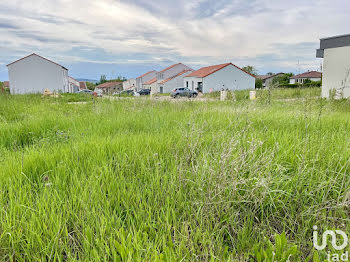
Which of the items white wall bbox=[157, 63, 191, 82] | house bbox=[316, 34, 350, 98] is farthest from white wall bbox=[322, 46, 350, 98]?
white wall bbox=[157, 63, 191, 82]

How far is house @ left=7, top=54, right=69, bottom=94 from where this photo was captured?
46188 millimetres

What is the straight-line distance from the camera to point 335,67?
1428cm

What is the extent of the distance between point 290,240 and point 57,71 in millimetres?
53656

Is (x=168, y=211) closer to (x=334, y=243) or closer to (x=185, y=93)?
(x=334, y=243)

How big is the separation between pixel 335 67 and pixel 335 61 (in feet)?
1.19

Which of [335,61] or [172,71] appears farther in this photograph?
[172,71]

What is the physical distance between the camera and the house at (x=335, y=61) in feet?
44.5

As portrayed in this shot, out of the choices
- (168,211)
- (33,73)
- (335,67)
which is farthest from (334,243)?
(33,73)

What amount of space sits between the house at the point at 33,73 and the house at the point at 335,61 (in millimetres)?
44887

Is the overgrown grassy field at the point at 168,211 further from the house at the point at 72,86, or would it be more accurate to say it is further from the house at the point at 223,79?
the house at the point at 72,86

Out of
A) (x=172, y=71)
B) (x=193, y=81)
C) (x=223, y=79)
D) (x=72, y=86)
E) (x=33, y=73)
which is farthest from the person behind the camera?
(x=72, y=86)

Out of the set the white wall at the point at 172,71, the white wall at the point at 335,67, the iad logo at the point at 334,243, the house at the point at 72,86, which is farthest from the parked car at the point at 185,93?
the house at the point at 72,86

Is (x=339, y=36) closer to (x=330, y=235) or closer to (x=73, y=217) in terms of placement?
(x=330, y=235)

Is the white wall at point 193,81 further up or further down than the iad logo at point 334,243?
further up
